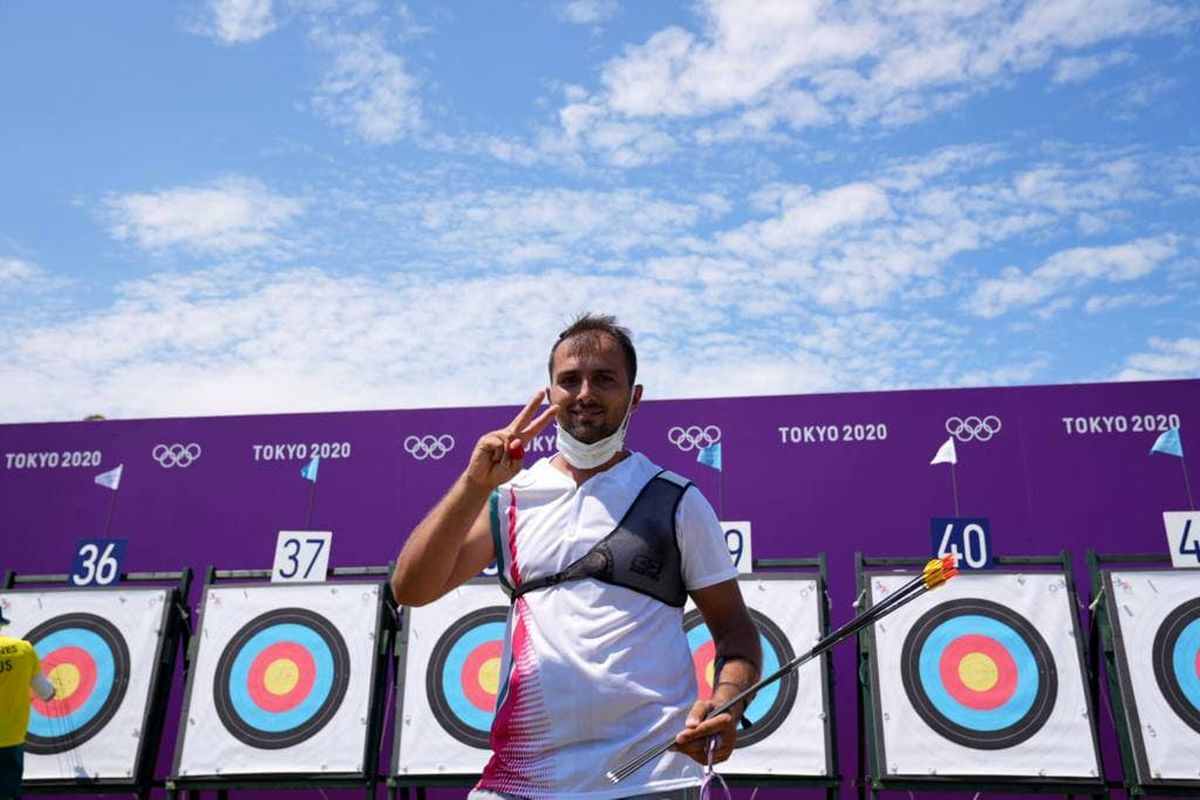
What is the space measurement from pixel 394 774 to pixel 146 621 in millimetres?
1846

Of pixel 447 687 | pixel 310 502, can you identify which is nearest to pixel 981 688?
pixel 447 687

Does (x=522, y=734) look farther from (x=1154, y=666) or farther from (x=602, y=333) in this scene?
(x=1154, y=666)

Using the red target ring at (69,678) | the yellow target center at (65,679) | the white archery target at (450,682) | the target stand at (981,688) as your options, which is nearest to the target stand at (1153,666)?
the target stand at (981,688)

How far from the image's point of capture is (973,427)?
620 centimetres

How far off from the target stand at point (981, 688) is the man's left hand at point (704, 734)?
3.44m

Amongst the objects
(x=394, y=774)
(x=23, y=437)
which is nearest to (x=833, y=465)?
(x=394, y=774)

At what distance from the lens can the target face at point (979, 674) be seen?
487 centimetres

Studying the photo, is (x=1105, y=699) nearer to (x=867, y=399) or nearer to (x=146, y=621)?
(x=867, y=399)

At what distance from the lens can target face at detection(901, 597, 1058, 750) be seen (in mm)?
4867

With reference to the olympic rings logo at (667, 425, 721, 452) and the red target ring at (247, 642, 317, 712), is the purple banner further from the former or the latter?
the red target ring at (247, 642, 317, 712)

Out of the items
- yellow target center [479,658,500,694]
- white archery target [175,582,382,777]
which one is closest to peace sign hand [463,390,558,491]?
yellow target center [479,658,500,694]

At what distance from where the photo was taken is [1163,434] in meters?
5.82

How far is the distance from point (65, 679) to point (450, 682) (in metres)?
2.37

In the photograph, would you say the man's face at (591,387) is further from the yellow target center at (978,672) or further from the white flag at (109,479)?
the white flag at (109,479)
